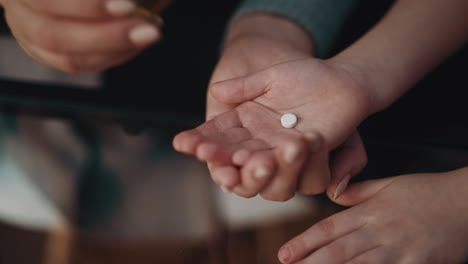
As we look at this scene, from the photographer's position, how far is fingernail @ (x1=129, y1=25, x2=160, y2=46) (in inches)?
15.2

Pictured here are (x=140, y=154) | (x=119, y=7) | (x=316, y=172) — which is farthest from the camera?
(x=140, y=154)

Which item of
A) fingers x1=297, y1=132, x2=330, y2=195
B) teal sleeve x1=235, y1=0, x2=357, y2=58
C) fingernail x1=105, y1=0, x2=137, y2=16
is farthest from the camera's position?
teal sleeve x1=235, y1=0, x2=357, y2=58

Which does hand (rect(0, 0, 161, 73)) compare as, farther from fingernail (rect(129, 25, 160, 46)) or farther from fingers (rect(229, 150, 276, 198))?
fingers (rect(229, 150, 276, 198))

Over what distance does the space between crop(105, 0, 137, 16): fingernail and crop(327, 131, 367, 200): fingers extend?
33 centimetres

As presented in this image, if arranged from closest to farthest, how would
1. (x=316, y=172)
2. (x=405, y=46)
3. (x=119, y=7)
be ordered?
1. (x=119, y=7)
2. (x=316, y=172)
3. (x=405, y=46)

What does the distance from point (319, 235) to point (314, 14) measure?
1.32 ft

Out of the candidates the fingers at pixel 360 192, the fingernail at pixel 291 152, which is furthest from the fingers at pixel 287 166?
the fingers at pixel 360 192

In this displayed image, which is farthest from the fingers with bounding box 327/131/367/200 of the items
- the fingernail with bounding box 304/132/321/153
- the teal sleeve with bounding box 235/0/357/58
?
the teal sleeve with bounding box 235/0/357/58

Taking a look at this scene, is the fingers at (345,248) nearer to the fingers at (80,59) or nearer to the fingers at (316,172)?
the fingers at (316,172)

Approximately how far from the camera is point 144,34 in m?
0.39

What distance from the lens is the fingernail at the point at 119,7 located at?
1.23 feet

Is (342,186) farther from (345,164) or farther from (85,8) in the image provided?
(85,8)

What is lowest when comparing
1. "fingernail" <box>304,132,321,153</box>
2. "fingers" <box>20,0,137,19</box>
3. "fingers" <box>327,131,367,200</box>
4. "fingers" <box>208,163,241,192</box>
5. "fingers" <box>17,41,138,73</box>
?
"fingers" <box>327,131,367,200</box>

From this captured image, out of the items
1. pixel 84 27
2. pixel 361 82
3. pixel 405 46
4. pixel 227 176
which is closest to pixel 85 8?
pixel 84 27
